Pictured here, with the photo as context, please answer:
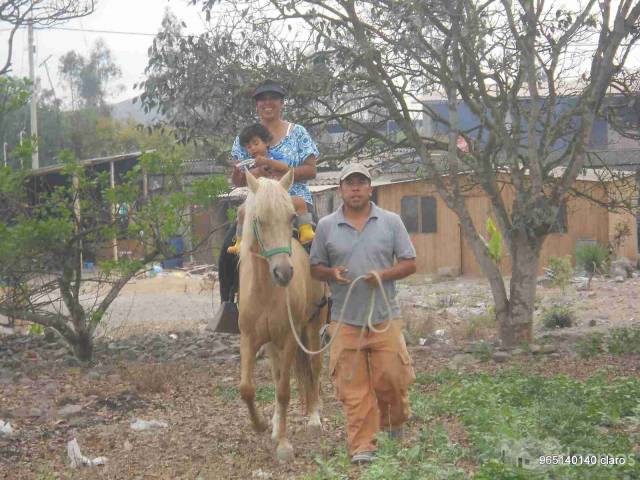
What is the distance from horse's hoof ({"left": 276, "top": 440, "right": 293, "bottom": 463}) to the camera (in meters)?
6.42

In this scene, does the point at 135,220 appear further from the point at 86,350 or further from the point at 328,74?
the point at 328,74

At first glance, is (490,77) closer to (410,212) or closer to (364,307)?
(364,307)

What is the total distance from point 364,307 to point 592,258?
1728 cm

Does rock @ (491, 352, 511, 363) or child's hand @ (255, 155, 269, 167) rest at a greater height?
child's hand @ (255, 155, 269, 167)

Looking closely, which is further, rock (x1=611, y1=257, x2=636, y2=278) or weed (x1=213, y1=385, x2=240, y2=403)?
rock (x1=611, y1=257, x2=636, y2=278)

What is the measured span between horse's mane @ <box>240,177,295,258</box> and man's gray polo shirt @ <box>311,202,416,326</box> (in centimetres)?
32

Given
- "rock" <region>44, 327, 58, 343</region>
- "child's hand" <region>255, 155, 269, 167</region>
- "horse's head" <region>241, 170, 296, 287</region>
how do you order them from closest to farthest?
"horse's head" <region>241, 170, 296, 287</region>, "child's hand" <region>255, 155, 269, 167</region>, "rock" <region>44, 327, 58, 343</region>

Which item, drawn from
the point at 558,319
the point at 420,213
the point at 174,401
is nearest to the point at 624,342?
the point at 558,319

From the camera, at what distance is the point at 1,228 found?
945cm

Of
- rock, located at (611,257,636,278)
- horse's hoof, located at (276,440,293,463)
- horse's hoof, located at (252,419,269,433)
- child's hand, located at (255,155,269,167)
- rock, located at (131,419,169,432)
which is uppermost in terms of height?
child's hand, located at (255,155,269,167)

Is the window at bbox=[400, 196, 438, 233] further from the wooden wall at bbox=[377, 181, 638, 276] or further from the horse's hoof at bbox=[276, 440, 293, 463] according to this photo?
the horse's hoof at bbox=[276, 440, 293, 463]

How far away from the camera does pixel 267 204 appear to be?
5973mm

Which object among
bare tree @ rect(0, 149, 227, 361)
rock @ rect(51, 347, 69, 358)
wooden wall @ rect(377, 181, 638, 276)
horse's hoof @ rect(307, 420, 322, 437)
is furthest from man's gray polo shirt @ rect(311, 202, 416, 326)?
wooden wall @ rect(377, 181, 638, 276)

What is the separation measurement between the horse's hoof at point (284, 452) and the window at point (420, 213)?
19.1 m
